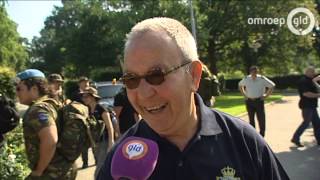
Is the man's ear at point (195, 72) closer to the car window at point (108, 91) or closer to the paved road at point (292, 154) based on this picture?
the paved road at point (292, 154)

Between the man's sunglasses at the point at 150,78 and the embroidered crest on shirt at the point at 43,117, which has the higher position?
the man's sunglasses at the point at 150,78

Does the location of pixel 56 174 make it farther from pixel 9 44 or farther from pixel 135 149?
pixel 9 44

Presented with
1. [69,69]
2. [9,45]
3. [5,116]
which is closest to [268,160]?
[5,116]

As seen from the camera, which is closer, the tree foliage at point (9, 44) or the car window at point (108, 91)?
the car window at point (108, 91)

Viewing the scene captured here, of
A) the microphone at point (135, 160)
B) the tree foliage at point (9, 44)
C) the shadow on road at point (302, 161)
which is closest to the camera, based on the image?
the microphone at point (135, 160)

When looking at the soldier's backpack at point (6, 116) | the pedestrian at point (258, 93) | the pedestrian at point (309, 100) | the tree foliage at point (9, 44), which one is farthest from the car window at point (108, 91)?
the tree foliage at point (9, 44)

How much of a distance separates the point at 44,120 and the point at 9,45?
33085 millimetres

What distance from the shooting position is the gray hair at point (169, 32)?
2.00 meters

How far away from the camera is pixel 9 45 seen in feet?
116

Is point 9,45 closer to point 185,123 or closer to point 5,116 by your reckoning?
point 5,116

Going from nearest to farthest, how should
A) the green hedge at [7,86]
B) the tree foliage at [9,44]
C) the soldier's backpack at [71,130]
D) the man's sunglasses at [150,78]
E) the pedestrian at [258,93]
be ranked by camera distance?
the man's sunglasses at [150,78]
the soldier's backpack at [71,130]
the pedestrian at [258,93]
the green hedge at [7,86]
the tree foliage at [9,44]

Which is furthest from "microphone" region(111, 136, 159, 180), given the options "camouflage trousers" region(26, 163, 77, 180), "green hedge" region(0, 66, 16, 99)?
"green hedge" region(0, 66, 16, 99)

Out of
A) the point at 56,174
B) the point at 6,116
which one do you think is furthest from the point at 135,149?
the point at 6,116

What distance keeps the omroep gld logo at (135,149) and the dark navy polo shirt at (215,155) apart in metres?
0.16
